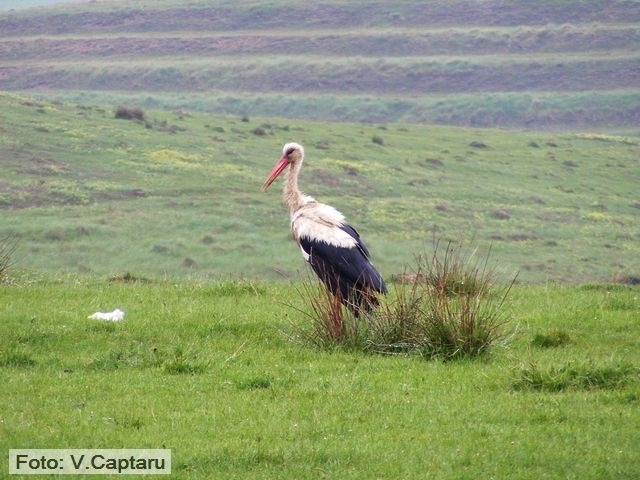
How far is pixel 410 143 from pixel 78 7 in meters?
73.0

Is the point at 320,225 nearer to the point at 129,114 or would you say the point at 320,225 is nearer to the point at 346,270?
the point at 346,270

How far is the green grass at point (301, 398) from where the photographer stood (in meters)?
9.02

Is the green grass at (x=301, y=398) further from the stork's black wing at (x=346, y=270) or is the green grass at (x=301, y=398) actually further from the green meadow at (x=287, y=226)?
the stork's black wing at (x=346, y=270)

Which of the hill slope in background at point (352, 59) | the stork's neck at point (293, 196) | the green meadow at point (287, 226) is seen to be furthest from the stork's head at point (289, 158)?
the hill slope in background at point (352, 59)

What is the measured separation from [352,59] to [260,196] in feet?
204

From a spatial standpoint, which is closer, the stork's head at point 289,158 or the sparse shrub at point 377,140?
the stork's head at point 289,158

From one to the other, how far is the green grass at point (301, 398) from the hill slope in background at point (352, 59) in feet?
257

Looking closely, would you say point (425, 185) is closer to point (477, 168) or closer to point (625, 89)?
point (477, 168)

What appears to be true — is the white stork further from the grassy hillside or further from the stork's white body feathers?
the grassy hillside

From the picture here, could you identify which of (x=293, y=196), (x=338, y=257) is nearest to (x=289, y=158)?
(x=293, y=196)

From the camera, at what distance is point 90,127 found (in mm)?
53344

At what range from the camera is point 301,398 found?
35.0 feet

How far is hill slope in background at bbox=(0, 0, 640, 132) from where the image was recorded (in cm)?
9469

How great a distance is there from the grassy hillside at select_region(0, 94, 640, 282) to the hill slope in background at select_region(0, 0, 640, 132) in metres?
28.9
